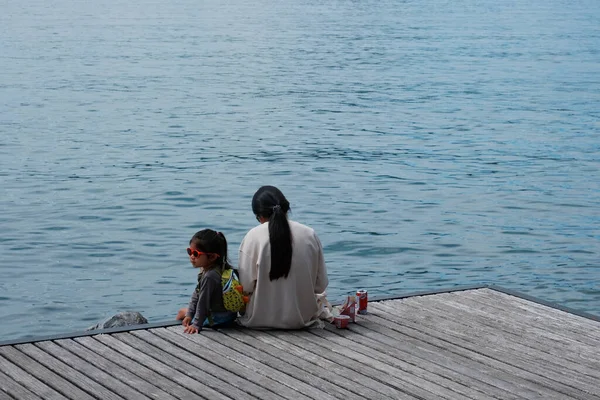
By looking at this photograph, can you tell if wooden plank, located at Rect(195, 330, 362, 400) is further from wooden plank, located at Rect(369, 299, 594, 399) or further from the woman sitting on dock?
wooden plank, located at Rect(369, 299, 594, 399)

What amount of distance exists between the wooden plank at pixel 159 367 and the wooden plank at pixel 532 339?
255 centimetres

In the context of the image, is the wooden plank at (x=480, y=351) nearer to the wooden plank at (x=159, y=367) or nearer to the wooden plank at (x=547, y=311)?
the wooden plank at (x=547, y=311)

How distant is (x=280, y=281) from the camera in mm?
8133

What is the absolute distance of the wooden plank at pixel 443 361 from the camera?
7230 millimetres

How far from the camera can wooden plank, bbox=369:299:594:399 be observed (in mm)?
7277

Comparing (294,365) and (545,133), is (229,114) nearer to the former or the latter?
(545,133)

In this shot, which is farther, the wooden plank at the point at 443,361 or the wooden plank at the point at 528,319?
the wooden plank at the point at 528,319

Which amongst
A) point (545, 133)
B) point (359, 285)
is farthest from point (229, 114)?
point (359, 285)

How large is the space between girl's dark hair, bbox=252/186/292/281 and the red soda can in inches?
35.0

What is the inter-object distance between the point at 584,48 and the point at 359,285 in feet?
128

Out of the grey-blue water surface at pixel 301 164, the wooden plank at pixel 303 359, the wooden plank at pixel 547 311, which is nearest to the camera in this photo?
the wooden plank at pixel 303 359

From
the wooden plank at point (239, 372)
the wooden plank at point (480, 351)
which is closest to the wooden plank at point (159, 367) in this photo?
the wooden plank at point (239, 372)

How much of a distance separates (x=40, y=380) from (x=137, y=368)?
2.23 ft

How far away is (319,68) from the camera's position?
42562mm
